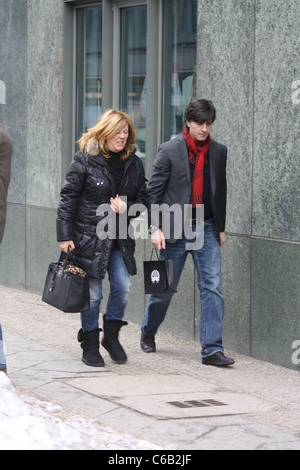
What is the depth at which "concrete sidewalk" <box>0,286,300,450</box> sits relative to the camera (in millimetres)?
5664

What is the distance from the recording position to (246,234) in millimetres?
8102

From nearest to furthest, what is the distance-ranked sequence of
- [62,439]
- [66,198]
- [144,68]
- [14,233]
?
[62,439] < [66,198] < [144,68] < [14,233]

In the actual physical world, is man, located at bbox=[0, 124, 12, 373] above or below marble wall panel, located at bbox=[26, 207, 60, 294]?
above

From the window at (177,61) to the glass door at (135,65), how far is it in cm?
34

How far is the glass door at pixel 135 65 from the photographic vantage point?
981cm

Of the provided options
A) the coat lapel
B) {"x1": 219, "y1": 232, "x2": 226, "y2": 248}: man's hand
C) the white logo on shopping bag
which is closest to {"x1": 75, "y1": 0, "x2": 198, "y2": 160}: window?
the coat lapel

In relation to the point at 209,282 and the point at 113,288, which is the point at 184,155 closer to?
the point at 209,282

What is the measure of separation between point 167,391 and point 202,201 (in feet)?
4.94

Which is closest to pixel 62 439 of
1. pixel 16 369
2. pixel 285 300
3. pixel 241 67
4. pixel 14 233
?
pixel 16 369

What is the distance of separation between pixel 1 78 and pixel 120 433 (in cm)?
703

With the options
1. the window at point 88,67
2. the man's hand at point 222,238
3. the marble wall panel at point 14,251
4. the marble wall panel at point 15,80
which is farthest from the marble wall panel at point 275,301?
the marble wall panel at point 15,80

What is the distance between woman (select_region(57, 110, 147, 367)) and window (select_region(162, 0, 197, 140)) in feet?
6.35

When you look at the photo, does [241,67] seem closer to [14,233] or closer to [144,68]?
[144,68]

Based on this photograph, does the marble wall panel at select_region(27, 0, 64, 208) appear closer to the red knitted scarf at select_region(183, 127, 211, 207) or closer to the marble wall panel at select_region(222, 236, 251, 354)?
the marble wall panel at select_region(222, 236, 251, 354)
